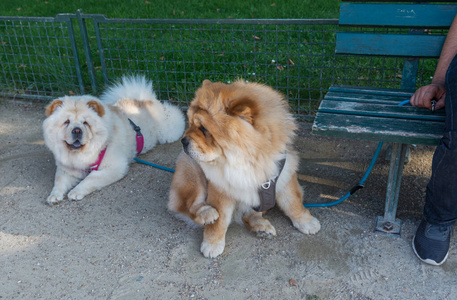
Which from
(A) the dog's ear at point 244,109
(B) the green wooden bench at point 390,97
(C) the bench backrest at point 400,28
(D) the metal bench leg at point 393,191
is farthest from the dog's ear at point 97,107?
(D) the metal bench leg at point 393,191

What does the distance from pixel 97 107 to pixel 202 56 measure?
5.53 feet

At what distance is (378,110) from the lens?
7.79 ft

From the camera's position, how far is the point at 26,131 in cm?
415

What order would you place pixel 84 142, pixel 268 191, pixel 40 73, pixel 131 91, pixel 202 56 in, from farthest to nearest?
pixel 40 73
pixel 202 56
pixel 131 91
pixel 84 142
pixel 268 191

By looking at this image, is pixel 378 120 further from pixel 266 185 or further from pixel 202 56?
pixel 202 56

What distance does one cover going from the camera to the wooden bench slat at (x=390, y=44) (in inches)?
109

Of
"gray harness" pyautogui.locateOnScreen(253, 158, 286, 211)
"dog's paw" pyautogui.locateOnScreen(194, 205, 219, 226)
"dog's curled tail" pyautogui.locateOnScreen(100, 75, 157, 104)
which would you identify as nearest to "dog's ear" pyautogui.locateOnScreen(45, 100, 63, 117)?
"dog's curled tail" pyautogui.locateOnScreen(100, 75, 157, 104)

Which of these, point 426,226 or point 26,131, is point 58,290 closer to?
point 426,226

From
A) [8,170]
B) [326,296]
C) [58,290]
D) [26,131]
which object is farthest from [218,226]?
[26,131]

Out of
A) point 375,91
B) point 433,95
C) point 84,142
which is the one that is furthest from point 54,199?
point 433,95

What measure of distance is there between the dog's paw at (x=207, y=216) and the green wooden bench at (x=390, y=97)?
77cm

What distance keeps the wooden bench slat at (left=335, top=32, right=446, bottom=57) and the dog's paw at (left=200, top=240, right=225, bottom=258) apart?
1647mm

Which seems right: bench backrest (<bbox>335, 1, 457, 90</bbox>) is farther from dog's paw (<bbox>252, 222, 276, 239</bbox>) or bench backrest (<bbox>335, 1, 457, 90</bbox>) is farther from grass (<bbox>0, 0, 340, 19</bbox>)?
grass (<bbox>0, 0, 340, 19</bbox>)

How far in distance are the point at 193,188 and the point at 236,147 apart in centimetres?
59
